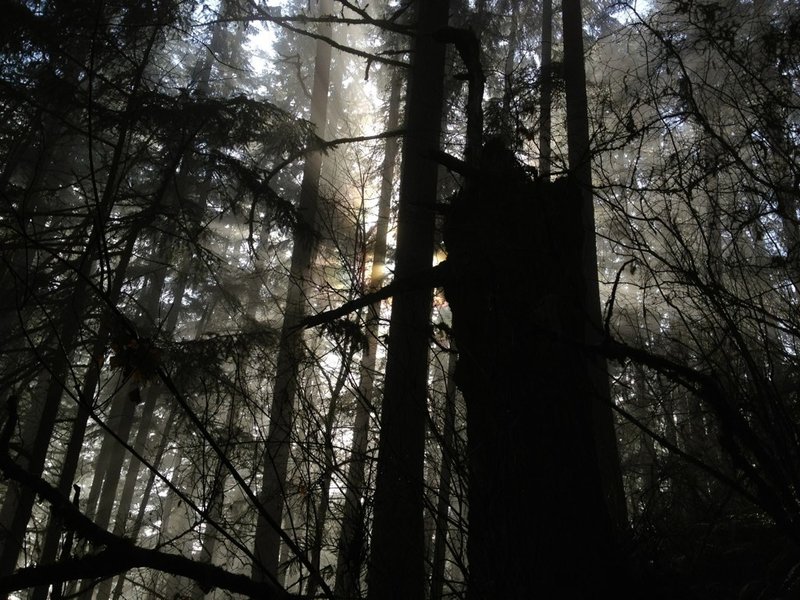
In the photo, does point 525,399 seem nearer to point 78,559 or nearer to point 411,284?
point 411,284

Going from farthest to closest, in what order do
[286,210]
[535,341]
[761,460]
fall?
[286,210]
[535,341]
[761,460]

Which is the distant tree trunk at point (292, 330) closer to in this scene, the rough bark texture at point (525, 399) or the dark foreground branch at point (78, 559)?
the rough bark texture at point (525, 399)

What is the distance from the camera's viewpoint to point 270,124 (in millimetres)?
7875

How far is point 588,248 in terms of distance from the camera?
734cm

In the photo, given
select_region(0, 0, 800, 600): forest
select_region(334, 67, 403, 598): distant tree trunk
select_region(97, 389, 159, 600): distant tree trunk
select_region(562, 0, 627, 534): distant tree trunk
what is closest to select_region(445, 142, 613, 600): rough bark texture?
select_region(0, 0, 800, 600): forest

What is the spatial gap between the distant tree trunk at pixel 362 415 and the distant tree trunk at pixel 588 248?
1.69 m

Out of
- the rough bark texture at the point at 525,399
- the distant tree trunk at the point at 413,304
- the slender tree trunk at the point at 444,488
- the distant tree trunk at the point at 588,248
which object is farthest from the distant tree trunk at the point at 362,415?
the distant tree trunk at the point at 588,248

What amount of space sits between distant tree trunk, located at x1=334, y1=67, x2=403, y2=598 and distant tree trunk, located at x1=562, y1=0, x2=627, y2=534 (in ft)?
5.54

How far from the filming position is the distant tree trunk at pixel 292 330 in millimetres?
5281

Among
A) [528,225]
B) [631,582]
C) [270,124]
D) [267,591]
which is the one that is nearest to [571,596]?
[631,582]

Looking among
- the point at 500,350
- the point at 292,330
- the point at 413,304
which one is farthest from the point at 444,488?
the point at 413,304

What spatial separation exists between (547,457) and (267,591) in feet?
4.85

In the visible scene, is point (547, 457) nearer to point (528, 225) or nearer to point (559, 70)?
point (528, 225)

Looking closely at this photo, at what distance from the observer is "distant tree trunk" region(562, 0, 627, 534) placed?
488 cm
